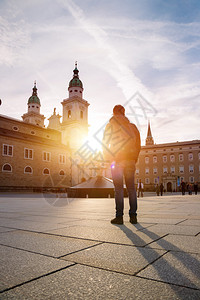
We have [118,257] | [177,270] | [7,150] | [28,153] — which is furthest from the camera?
[28,153]

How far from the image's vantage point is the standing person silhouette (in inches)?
150

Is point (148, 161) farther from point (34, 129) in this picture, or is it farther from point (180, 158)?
point (34, 129)

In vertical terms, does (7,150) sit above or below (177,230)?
above

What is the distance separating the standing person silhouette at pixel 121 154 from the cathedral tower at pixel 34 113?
214ft

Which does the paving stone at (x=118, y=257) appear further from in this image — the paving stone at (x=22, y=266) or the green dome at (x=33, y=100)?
the green dome at (x=33, y=100)

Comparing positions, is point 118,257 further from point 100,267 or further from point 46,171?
point 46,171

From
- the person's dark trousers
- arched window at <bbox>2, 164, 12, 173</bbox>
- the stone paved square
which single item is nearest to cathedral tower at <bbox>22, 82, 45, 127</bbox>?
arched window at <bbox>2, 164, 12, 173</bbox>

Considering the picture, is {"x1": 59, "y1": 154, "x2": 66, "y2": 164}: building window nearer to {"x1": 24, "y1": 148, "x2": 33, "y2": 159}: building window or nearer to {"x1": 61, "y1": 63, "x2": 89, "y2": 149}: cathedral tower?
{"x1": 24, "y1": 148, "x2": 33, "y2": 159}: building window

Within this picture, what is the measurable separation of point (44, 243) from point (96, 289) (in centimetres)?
124

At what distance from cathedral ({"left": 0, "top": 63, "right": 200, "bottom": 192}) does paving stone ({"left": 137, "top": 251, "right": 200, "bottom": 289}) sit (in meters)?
24.7

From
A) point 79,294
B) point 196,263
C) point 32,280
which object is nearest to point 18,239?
point 32,280

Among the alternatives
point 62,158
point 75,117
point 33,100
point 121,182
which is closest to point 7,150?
point 62,158

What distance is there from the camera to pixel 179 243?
7.67ft

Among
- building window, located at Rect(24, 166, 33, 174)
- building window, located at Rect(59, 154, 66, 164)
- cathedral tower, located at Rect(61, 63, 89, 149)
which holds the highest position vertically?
cathedral tower, located at Rect(61, 63, 89, 149)
